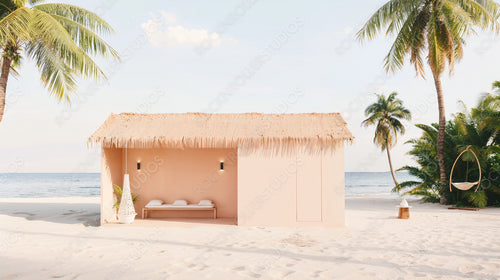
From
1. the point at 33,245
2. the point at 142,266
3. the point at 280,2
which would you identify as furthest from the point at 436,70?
the point at 33,245

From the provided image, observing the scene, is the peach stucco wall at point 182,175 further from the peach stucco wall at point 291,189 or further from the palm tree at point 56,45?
the palm tree at point 56,45

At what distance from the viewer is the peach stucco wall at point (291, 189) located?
26.3 feet

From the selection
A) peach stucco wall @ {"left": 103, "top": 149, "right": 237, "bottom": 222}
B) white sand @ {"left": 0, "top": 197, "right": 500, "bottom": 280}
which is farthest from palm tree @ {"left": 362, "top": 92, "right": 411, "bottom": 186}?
peach stucco wall @ {"left": 103, "top": 149, "right": 237, "bottom": 222}

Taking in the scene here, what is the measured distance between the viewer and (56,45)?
26.6 feet

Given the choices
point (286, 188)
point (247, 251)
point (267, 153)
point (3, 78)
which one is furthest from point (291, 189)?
point (3, 78)

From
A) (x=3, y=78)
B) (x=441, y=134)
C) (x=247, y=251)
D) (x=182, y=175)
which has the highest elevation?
(x=3, y=78)

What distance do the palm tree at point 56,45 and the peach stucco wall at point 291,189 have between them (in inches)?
180

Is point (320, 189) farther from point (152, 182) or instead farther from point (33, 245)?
point (33, 245)

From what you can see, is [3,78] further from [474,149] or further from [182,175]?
[474,149]

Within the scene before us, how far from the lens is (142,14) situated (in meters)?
11.6

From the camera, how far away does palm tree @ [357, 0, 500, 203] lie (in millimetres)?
11969

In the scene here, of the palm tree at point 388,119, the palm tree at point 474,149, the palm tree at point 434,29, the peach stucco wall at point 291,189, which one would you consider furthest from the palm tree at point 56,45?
the palm tree at point 388,119

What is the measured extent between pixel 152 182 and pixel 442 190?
10.5 m

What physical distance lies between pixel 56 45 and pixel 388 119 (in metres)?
18.9
